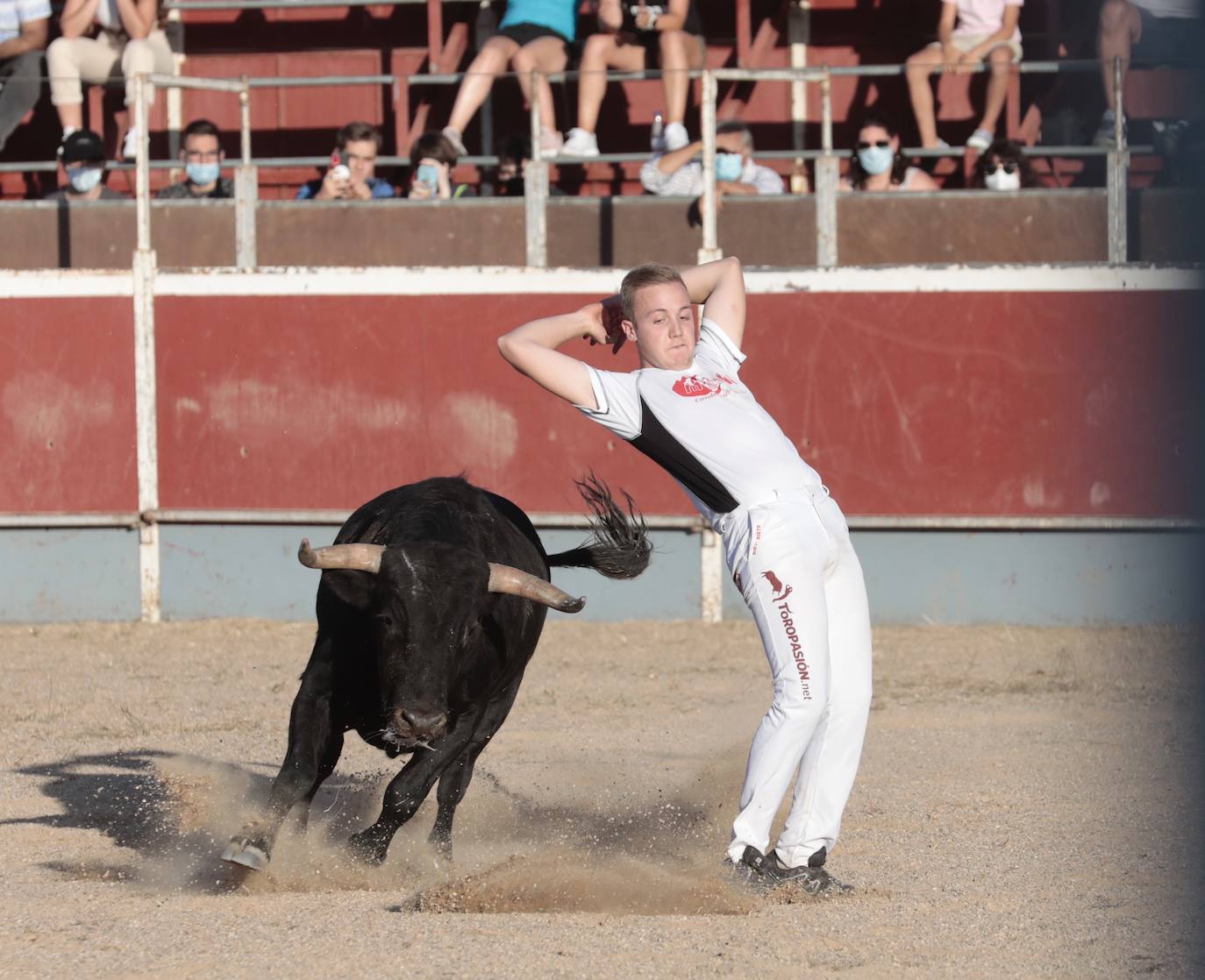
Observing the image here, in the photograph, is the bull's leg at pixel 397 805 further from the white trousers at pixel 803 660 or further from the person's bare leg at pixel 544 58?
the person's bare leg at pixel 544 58

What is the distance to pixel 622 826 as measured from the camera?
559 cm

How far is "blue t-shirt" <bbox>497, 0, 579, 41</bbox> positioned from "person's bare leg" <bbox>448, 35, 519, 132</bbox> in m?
0.16

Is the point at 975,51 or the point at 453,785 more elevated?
the point at 975,51

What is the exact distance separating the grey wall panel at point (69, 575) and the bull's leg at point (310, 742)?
554 cm

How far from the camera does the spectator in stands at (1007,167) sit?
10.2 m

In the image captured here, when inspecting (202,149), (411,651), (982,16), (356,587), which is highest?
(982,16)

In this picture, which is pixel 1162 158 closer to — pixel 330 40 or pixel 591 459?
pixel 591 459

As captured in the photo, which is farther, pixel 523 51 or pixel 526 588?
pixel 523 51

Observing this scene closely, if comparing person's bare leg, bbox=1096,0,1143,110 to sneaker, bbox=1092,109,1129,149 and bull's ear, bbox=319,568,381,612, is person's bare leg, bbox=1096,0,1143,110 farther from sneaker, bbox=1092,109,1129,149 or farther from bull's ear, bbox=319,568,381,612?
bull's ear, bbox=319,568,381,612

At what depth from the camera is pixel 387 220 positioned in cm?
1038

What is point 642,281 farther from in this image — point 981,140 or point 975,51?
point 975,51

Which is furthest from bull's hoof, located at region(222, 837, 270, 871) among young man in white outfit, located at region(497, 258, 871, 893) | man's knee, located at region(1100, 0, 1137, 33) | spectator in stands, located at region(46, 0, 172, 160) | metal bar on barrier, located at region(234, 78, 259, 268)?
man's knee, located at region(1100, 0, 1137, 33)

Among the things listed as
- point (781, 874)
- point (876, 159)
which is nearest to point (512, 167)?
point (876, 159)

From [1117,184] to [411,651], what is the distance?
633cm
